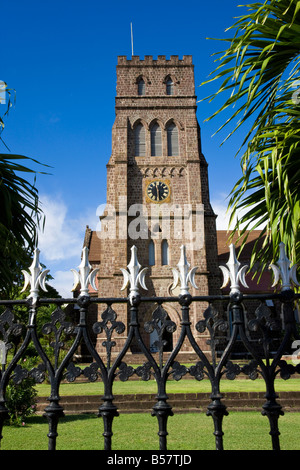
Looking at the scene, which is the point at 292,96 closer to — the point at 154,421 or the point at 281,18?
the point at 281,18

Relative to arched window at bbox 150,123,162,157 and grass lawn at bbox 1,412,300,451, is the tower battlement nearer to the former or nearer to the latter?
arched window at bbox 150,123,162,157

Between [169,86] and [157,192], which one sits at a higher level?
[169,86]

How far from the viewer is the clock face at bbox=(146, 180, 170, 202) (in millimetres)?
26547

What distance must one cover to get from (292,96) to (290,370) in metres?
2.47

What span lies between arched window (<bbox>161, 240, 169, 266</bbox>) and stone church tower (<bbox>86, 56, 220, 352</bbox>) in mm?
65

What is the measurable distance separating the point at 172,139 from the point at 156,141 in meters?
1.15

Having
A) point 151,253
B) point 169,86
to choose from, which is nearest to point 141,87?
point 169,86

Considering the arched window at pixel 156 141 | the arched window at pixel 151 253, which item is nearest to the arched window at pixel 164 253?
the arched window at pixel 151 253

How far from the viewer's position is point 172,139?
2819cm

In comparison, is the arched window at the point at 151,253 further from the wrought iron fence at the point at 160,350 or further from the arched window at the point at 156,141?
the wrought iron fence at the point at 160,350

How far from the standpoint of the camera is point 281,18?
3.54 meters

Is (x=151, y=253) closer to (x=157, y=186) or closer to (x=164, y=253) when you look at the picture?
(x=164, y=253)

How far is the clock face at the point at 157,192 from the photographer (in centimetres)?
2655

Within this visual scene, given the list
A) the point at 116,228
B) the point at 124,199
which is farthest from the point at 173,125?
the point at 116,228
